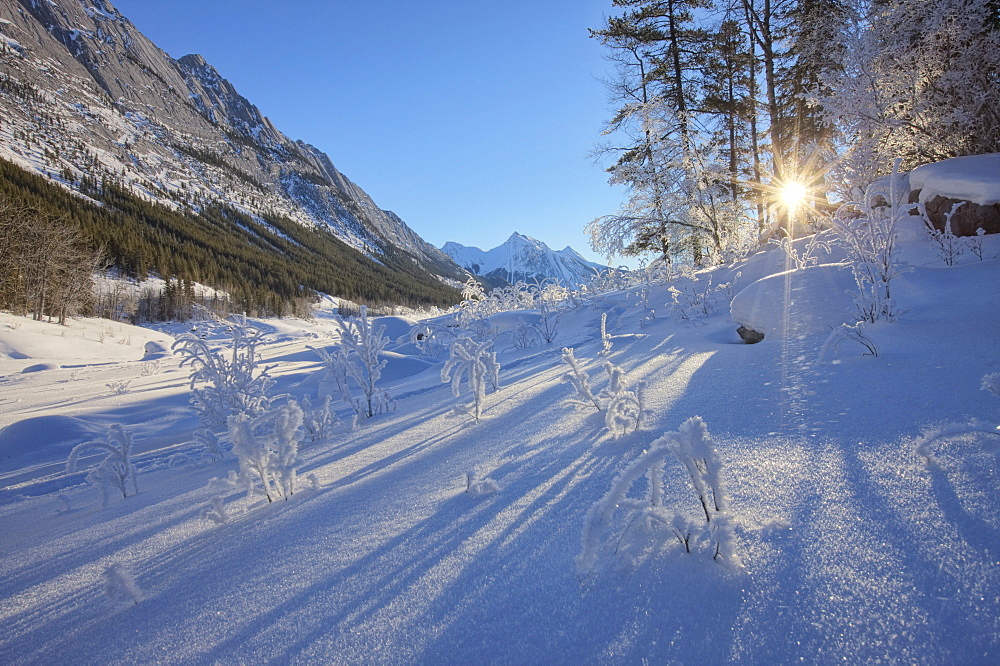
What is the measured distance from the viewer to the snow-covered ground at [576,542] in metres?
0.63

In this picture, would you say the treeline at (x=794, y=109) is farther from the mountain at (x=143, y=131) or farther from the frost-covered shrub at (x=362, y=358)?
the mountain at (x=143, y=131)

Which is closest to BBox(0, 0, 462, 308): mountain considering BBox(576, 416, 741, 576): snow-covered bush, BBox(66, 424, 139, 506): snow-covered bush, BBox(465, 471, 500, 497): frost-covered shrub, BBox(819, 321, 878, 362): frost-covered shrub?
BBox(66, 424, 139, 506): snow-covered bush

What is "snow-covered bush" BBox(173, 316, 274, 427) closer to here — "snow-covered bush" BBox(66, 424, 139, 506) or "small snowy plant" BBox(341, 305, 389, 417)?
"small snowy plant" BBox(341, 305, 389, 417)

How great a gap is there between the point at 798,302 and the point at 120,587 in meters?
3.58

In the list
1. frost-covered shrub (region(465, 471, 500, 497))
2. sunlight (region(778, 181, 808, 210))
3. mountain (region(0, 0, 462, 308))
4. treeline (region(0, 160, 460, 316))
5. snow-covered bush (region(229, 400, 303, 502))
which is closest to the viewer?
frost-covered shrub (region(465, 471, 500, 497))

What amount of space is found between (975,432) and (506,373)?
10.3 feet

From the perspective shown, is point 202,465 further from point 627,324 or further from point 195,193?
point 195,193

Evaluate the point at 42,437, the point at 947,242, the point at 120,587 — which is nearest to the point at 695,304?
the point at 947,242

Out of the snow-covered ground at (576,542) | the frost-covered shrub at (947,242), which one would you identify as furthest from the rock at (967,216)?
the snow-covered ground at (576,542)

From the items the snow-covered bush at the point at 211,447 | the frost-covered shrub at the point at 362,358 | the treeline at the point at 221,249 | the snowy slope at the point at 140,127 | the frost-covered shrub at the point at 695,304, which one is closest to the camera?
the snow-covered bush at the point at 211,447

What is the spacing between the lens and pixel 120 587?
3.24 feet

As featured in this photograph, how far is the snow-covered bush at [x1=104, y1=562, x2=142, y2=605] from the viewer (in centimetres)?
97

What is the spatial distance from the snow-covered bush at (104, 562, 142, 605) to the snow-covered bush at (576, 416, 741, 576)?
1.07 metres

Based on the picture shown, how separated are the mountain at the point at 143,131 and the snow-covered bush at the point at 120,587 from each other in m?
73.2
